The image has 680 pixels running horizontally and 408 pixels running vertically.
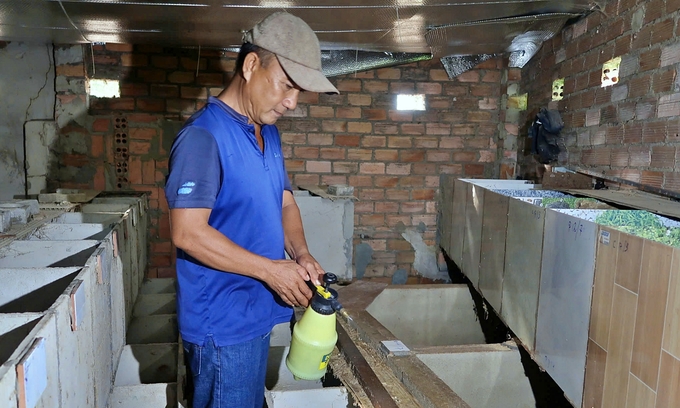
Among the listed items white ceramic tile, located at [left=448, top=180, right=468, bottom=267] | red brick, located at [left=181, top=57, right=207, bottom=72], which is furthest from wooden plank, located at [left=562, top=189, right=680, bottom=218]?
red brick, located at [left=181, top=57, right=207, bottom=72]

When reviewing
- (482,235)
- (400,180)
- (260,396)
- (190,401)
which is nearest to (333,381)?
(260,396)

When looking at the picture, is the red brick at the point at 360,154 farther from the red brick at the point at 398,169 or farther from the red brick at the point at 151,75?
the red brick at the point at 151,75

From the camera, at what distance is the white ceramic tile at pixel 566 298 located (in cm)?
152

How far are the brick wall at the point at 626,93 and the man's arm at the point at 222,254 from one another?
66.3 inches

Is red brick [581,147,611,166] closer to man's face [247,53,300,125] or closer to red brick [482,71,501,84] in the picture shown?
red brick [482,71,501,84]

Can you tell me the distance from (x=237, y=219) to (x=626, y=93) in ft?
6.61

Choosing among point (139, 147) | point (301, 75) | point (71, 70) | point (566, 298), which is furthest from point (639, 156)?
point (71, 70)

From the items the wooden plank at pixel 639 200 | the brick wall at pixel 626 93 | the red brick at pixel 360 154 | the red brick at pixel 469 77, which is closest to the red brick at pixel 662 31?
the brick wall at pixel 626 93

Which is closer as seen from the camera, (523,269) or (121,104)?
(523,269)

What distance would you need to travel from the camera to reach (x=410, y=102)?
3732 millimetres

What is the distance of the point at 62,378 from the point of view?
3.11 ft

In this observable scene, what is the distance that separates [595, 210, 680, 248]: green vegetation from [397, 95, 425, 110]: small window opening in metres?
2.25

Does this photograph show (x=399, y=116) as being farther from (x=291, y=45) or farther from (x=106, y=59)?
(x=291, y=45)

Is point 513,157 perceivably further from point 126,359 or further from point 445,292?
point 126,359
